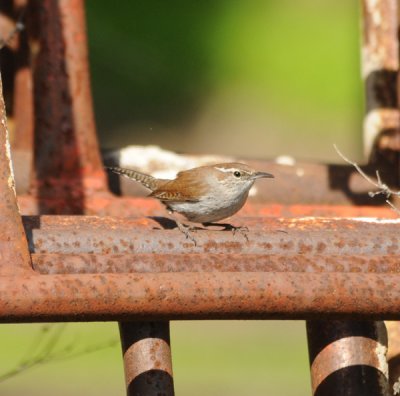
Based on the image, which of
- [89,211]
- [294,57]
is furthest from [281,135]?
[89,211]

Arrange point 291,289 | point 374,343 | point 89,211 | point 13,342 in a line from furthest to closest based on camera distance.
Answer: point 13,342 < point 89,211 < point 374,343 < point 291,289

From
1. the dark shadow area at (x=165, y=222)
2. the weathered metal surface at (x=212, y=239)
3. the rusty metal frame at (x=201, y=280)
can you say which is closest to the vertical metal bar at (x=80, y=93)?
the dark shadow area at (x=165, y=222)

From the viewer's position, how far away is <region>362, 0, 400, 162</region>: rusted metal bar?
7.30 m

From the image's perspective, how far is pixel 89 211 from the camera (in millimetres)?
6176

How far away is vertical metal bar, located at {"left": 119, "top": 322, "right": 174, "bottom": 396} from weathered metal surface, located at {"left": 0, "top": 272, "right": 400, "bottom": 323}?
1.33 ft

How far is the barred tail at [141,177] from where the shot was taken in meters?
6.50

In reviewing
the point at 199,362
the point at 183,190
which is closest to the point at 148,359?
the point at 183,190

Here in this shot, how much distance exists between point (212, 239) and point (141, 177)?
8.50 ft

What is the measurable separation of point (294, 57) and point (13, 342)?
5.01 metres

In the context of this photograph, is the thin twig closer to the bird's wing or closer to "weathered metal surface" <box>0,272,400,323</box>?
the bird's wing

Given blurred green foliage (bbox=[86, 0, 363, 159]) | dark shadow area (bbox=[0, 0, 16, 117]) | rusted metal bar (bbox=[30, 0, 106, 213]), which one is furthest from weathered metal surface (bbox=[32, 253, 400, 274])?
blurred green foliage (bbox=[86, 0, 363, 159])

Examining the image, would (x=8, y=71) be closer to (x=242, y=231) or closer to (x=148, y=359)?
(x=242, y=231)

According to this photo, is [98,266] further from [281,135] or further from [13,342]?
[281,135]

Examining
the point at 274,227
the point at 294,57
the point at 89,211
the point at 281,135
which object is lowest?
the point at 281,135
